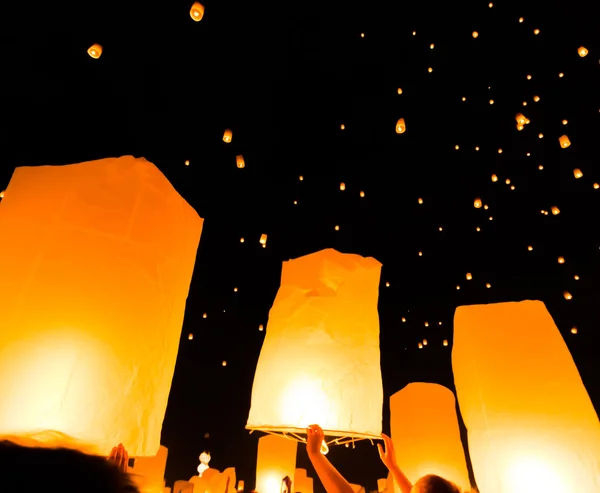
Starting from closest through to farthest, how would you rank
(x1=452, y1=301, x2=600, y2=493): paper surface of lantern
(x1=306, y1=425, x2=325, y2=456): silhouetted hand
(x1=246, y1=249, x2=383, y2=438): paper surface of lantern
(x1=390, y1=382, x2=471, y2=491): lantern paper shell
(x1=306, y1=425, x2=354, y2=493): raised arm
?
(x1=306, y1=425, x2=354, y2=493): raised arm
(x1=306, y1=425, x2=325, y2=456): silhouetted hand
(x1=452, y1=301, x2=600, y2=493): paper surface of lantern
(x1=246, y1=249, x2=383, y2=438): paper surface of lantern
(x1=390, y1=382, x2=471, y2=491): lantern paper shell

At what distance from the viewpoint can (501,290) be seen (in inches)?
284

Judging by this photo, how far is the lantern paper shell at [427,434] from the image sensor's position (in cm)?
350

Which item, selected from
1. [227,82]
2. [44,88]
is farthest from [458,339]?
[44,88]

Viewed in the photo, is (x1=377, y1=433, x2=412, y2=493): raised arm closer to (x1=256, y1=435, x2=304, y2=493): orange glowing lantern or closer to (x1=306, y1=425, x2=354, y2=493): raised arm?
(x1=306, y1=425, x2=354, y2=493): raised arm

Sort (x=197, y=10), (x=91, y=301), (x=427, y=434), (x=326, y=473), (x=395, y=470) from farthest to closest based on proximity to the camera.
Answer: (x=427, y=434)
(x=197, y=10)
(x=395, y=470)
(x=326, y=473)
(x=91, y=301)

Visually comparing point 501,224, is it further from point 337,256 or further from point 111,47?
point 111,47

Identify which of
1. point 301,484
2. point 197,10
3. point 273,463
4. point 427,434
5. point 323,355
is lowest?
point 301,484

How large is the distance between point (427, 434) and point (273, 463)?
3429mm

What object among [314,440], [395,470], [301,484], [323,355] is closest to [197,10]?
[323,355]

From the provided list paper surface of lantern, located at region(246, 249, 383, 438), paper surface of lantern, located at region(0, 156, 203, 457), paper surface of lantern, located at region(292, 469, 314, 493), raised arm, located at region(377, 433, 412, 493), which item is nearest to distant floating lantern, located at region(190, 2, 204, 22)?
paper surface of lantern, located at region(0, 156, 203, 457)

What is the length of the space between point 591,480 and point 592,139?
4540 millimetres

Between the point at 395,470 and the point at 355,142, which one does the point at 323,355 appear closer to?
the point at 395,470

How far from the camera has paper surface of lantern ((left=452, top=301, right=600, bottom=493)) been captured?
83.9 inches

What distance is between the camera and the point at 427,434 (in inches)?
141
